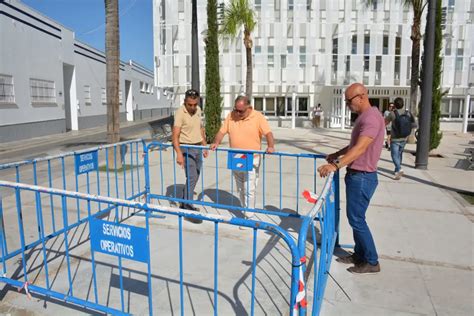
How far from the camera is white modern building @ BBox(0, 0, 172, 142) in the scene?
17469 millimetres

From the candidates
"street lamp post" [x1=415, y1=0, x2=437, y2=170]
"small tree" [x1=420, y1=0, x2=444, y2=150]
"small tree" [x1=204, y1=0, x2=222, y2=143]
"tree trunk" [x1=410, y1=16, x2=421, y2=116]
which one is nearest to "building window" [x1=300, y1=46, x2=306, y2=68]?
"tree trunk" [x1=410, y1=16, x2=421, y2=116]

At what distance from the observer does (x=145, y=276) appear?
386 centimetres

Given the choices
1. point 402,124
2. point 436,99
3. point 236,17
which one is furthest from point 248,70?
point 402,124

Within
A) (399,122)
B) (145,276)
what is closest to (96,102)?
(399,122)

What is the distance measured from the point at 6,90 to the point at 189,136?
15.5 metres

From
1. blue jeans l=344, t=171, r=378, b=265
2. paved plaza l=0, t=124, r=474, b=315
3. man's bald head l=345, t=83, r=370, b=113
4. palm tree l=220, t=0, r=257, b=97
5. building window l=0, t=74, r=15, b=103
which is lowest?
paved plaza l=0, t=124, r=474, b=315

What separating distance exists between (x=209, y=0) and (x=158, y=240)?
12135mm

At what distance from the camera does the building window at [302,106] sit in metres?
29.3

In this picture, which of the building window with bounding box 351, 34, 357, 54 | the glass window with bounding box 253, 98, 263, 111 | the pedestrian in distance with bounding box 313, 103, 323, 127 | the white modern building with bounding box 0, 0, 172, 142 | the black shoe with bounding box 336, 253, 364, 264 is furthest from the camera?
the glass window with bounding box 253, 98, 263, 111

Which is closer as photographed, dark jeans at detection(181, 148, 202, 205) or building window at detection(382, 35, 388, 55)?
dark jeans at detection(181, 148, 202, 205)

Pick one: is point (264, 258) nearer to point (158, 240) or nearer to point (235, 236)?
point (235, 236)

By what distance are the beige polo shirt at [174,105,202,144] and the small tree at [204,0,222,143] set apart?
9556 millimetres

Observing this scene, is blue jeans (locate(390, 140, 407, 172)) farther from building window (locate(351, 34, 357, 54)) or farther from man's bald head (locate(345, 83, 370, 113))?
building window (locate(351, 34, 357, 54))

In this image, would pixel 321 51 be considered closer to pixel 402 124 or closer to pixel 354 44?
pixel 354 44
